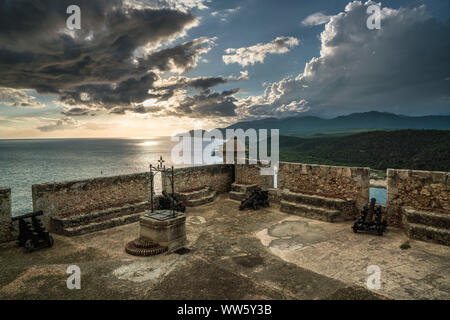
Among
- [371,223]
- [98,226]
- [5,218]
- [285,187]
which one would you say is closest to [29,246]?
[5,218]

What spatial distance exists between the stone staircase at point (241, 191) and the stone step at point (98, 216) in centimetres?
451

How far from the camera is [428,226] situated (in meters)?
7.39

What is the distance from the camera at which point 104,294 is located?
468 centimetres

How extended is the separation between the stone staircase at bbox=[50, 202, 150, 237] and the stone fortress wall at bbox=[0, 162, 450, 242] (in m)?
0.38

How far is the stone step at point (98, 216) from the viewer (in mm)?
8250

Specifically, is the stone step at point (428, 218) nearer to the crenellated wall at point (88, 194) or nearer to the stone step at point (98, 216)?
the stone step at point (98, 216)

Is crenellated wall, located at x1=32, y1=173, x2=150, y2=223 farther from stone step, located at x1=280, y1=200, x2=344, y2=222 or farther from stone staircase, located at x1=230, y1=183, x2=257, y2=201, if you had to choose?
stone step, located at x1=280, y1=200, x2=344, y2=222

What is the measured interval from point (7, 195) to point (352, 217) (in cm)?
1157

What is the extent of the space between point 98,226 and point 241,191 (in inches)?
272

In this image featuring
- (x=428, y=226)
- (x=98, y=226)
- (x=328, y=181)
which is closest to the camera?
(x=428, y=226)

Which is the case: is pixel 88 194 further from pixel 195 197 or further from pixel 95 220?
pixel 195 197

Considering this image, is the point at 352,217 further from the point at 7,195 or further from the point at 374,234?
the point at 7,195
